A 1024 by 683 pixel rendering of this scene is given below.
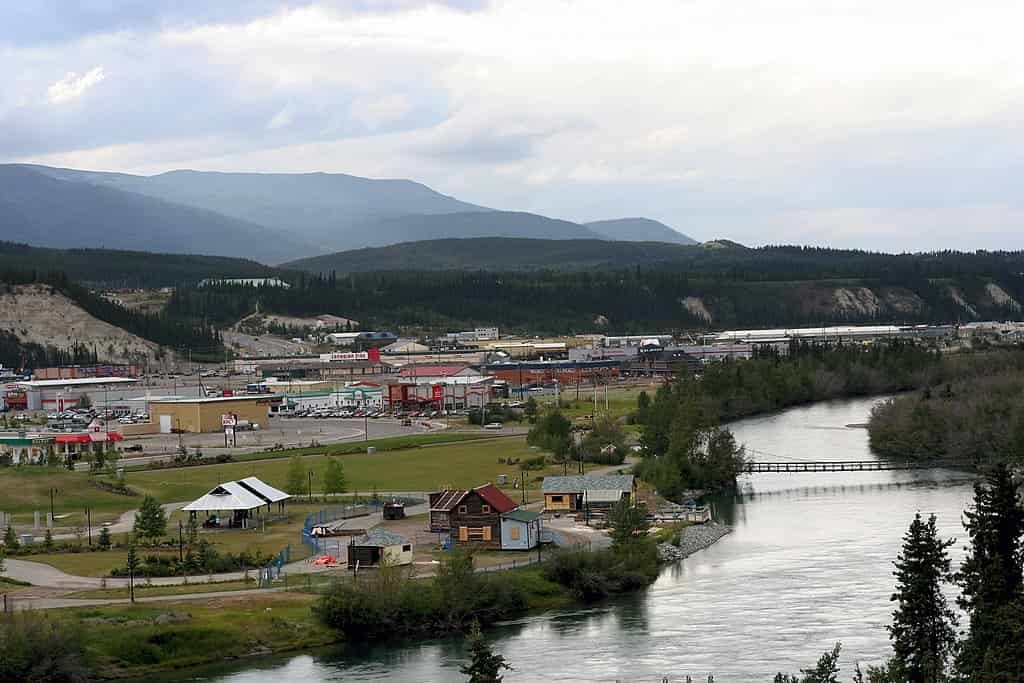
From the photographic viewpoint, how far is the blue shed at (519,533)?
3356 centimetres

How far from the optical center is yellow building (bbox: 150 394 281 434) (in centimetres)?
6662

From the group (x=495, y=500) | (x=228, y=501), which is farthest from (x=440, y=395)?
(x=495, y=500)

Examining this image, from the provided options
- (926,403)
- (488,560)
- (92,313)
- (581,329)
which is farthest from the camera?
(581,329)

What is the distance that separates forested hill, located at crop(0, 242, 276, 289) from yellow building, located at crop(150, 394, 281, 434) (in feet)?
223

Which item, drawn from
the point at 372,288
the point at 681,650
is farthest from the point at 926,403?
the point at 372,288

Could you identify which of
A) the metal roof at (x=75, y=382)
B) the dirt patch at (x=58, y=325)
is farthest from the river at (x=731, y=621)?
the dirt patch at (x=58, y=325)

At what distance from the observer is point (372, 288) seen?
145750 millimetres

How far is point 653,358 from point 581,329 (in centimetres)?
3951

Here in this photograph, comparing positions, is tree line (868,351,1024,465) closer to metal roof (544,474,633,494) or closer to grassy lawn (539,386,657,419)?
metal roof (544,474,633,494)

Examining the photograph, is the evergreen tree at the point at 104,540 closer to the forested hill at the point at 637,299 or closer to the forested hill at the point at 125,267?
the forested hill at the point at 637,299

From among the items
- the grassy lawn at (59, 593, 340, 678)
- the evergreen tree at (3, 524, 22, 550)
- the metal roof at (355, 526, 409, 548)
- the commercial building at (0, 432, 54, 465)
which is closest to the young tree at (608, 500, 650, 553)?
the metal roof at (355, 526, 409, 548)

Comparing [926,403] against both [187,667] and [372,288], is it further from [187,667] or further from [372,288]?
[372,288]

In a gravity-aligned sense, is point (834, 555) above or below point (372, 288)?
below

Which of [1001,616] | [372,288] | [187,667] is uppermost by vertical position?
[372,288]
